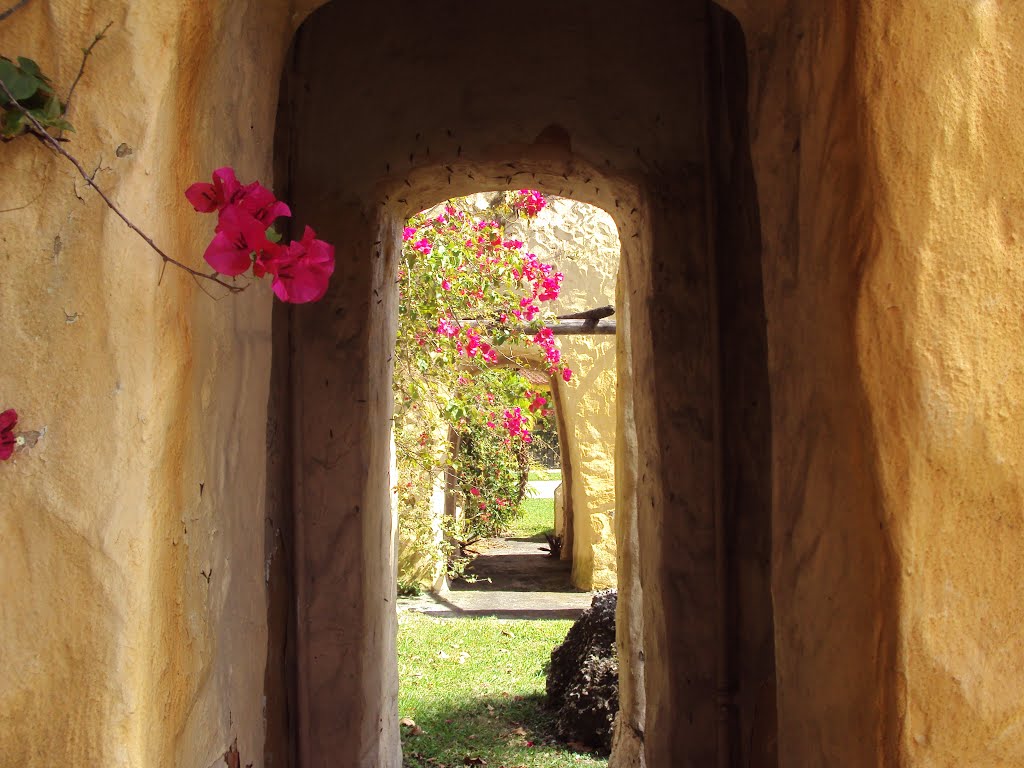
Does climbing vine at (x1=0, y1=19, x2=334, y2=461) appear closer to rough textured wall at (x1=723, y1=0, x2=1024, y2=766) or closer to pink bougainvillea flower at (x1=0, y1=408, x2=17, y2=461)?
pink bougainvillea flower at (x1=0, y1=408, x2=17, y2=461)

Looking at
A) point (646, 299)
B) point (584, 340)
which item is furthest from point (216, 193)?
point (584, 340)

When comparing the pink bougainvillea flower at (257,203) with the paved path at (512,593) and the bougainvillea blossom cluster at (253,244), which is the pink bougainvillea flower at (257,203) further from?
the paved path at (512,593)

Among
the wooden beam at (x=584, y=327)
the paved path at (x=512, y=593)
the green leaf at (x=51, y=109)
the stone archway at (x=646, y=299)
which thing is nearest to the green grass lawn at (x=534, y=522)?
the paved path at (x=512, y=593)

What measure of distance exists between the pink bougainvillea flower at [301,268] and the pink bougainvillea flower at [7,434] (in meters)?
0.34

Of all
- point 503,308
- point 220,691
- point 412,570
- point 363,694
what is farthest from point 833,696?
point 412,570

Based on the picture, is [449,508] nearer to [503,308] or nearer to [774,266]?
[503,308]

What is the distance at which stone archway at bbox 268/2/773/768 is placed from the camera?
262 cm

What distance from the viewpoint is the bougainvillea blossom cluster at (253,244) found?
3.75ft

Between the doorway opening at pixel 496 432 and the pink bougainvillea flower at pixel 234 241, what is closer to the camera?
the pink bougainvillea flower at pixel 234 241

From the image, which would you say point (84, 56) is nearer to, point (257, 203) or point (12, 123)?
point (12, 123)

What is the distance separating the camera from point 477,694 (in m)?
5.01

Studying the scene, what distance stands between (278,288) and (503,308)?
154 inches

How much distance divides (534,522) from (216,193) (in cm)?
1380

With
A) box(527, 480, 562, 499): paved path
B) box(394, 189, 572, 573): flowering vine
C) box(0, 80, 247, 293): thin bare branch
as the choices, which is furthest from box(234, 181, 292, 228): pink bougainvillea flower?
box(527, 480, 562, 499): paved path
